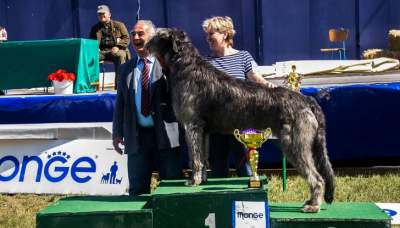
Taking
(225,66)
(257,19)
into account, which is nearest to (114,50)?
(257,19)

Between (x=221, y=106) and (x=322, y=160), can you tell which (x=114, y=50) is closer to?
(x=221, y=106)

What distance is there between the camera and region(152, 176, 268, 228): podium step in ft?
13.4

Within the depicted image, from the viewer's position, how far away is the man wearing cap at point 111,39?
10.7 metres

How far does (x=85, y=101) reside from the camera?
7.09 metres

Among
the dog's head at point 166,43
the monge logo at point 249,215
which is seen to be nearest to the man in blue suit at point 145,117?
the dog's head at point 166,43

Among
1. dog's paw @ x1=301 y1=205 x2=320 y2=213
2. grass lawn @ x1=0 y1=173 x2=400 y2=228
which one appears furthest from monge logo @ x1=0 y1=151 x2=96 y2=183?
dog's paw @ x1=301 y1=205 x2=320 y2=213

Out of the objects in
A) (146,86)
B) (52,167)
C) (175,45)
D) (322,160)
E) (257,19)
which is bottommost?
(52,167)

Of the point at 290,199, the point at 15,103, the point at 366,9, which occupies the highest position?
the point at 366,9

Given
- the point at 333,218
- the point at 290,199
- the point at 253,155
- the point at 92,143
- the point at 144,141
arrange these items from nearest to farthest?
the point at 333,218 < the point at 253,155 < the point at 144,141 < the point at 290,199 < the point at 92,143

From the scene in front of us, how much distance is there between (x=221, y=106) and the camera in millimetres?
4414

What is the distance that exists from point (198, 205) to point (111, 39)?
7.14m

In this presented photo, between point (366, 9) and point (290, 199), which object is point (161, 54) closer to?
point (290, 199)

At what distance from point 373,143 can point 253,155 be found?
2.98m

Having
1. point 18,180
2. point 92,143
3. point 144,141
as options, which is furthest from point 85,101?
point 144,141
